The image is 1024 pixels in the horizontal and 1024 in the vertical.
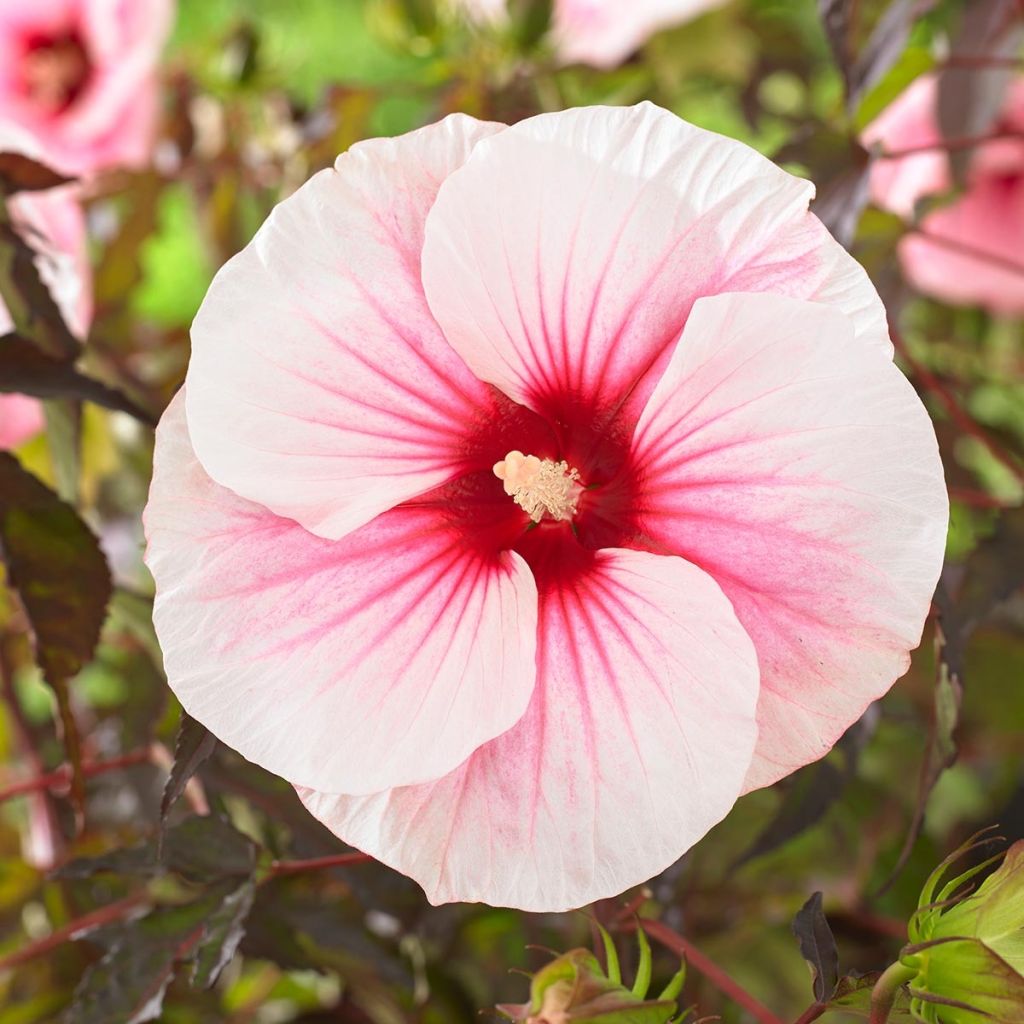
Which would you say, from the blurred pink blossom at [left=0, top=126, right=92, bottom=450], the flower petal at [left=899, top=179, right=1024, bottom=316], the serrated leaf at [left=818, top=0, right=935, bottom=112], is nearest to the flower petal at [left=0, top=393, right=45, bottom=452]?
the blurred pink blossom at [left=0, top=126, right=92, bottom=450]

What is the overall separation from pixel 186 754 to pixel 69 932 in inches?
6.2

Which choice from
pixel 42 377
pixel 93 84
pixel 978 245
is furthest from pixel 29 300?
pixel 978 245

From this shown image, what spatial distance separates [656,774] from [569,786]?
0.02 m

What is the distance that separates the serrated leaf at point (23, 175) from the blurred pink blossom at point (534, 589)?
178mm

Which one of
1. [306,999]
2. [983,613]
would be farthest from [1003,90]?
[306,999]

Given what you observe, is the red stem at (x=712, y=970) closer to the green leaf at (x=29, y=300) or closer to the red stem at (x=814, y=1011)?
the red stem at (x=814, y=1011)

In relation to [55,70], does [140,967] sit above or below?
below

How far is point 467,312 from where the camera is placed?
32 cm

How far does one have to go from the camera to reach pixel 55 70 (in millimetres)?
792

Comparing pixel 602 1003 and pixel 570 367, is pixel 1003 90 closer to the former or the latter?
pixel 570 367

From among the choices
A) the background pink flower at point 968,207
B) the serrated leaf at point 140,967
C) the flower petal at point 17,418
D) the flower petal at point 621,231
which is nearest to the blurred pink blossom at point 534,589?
the flower petal at point 621,231

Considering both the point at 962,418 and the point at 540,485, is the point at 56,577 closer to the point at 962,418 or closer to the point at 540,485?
the point at 540,485

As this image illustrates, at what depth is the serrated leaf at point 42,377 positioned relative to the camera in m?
0.40

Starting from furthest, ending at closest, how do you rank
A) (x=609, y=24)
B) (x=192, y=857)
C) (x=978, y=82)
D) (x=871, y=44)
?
(x=609, y=24) → (x=978, y=82) → (x=871, y=44) → (x=192, y=857)
